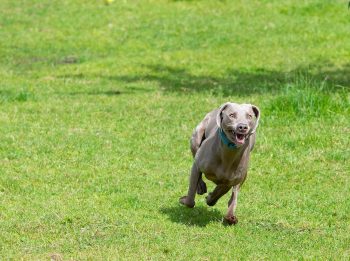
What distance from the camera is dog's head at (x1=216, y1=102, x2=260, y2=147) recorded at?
8.16 metres

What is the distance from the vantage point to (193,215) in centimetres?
948

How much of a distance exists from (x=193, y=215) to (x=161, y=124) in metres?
4.63

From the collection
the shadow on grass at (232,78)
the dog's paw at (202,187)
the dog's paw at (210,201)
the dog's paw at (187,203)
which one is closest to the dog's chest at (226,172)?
the dog's paw at (210,201)

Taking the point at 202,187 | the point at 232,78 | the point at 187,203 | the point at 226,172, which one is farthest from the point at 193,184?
the point at 232,78

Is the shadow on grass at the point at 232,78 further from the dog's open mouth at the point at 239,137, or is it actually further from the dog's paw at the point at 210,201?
the dog's open mouth at the point at 239,137

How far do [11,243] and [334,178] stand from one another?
443 centimetres

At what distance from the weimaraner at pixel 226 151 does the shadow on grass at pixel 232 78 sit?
753 cm

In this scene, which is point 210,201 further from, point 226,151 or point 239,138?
point 239,138

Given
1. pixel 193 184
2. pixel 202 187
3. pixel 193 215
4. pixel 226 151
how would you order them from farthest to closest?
pixel 193 215 < pixel 202 187 < pixel 193 184 < pixel 226 151

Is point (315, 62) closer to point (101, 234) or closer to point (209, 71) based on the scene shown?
point (209, 71)

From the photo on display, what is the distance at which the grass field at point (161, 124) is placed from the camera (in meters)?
8.60

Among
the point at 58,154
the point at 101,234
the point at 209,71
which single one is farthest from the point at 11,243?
the point at 209,71

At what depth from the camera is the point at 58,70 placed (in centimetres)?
1959

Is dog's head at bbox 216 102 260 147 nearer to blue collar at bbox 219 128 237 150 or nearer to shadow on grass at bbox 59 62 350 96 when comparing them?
blue collar at bbox 219 128 237 150
